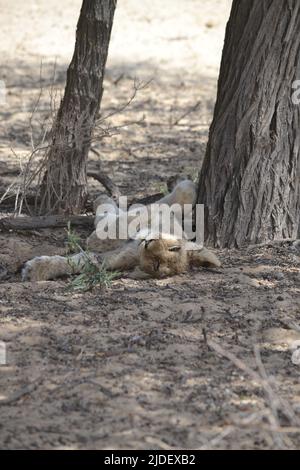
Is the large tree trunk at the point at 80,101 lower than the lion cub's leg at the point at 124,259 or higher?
higher

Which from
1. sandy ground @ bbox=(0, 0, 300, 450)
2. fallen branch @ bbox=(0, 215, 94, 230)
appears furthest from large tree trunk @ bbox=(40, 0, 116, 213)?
sandy ground @ bbox=(0, 0, 300, 450)

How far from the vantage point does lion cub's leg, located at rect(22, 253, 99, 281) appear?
5.30m

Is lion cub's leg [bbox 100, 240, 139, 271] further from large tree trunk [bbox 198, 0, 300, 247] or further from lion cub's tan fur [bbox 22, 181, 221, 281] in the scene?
large tree trunk [bbox 198, 0, 300, 247]

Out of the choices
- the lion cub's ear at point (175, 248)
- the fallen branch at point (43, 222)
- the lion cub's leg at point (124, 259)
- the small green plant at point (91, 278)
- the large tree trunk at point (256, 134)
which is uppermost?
the large tree trunk at point (256, 134)

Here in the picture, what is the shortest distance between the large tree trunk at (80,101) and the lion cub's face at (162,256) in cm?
121

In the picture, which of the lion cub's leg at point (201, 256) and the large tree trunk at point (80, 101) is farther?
the large tree trunk at point (80, 101)

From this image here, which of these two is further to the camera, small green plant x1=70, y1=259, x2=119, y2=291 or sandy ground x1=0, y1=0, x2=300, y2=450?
small green plant x1=70, y1=259, x2=119, y2=291

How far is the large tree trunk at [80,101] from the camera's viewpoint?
6.17 m

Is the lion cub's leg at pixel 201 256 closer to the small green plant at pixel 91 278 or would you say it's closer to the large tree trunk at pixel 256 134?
the large tree trunk at pixel 256 134

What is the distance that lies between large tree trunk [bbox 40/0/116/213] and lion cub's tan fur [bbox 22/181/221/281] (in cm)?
98

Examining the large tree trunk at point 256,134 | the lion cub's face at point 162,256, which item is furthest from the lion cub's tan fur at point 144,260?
the large tree trunk at point 256,134

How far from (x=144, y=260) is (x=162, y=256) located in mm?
124

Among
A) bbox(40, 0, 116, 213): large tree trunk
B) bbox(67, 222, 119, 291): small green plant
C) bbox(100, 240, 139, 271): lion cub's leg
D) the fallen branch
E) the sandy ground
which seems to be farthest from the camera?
bbox(40, 0, 116, 213): large tree trunk

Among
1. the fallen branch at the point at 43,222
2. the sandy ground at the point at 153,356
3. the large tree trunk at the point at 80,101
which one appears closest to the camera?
the sandy ground at the point at 153,356
